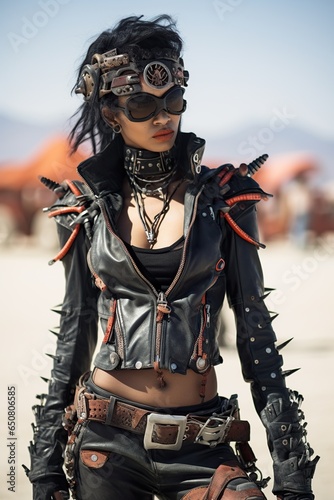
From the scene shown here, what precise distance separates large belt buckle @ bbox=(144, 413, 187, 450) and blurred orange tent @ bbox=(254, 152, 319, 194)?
22830 millimetres

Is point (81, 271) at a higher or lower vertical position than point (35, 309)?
lower

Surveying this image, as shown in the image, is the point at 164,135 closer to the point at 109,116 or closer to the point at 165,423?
the point at 109,116

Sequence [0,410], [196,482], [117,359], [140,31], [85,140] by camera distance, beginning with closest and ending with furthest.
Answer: [196,482] < [117,359] < [140,31] < [85,140] < [0,410]

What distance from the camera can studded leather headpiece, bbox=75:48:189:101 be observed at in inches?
131

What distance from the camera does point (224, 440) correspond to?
3.07 metres

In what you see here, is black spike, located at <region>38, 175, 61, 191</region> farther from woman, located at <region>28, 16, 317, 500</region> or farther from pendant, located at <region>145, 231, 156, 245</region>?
pendant, located at <region>145, 231, 156, 245</region>

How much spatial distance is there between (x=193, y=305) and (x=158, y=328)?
0.16 meters

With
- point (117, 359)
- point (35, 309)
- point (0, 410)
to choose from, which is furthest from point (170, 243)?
point (35, 309)

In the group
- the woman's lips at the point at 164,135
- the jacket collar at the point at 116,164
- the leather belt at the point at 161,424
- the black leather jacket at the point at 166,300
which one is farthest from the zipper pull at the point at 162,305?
the woman's lips at the point at 164,135

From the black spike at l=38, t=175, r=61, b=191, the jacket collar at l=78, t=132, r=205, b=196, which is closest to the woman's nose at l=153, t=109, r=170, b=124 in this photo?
the jacket collar at l=78, t=132, r=205, b=196

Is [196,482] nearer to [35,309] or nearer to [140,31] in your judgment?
[140,31]

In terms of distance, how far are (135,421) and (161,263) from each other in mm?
594

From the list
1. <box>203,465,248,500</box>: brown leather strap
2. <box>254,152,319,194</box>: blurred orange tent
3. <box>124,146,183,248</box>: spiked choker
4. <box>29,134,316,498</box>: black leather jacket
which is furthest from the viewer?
<box>254,152,319,194</box>: blurred orange tent

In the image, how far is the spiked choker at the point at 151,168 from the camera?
3.45 meters
